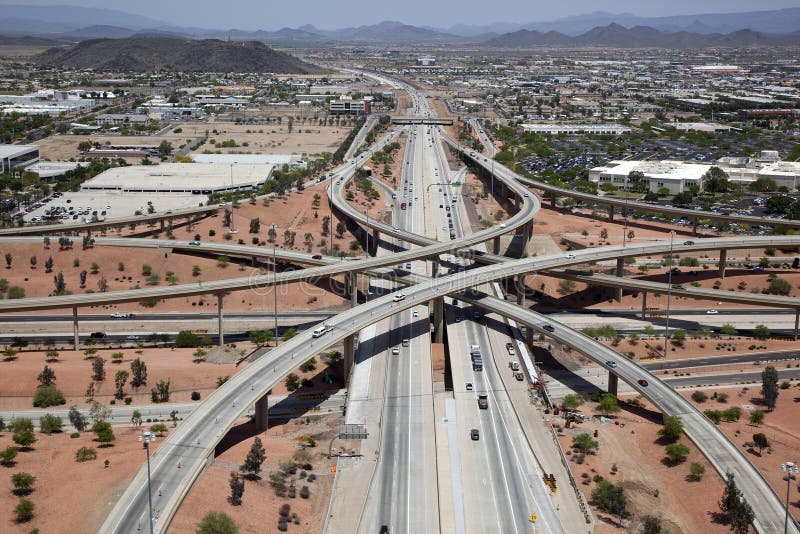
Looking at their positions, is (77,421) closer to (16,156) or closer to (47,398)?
(47,398)

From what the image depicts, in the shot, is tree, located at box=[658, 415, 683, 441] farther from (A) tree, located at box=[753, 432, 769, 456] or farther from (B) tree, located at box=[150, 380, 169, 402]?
(B) tree, located at box=[150, 380, 169, 402]

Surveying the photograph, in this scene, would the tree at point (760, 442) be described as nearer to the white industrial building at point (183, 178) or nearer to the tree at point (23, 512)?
the tree at point (23, 512)

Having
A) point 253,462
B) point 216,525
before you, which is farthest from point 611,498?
point 216,525

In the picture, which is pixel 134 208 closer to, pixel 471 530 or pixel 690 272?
pixel 690 272

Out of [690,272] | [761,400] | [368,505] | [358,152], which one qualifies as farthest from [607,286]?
[358,152]

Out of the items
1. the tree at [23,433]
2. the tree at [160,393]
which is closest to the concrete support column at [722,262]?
the tree at [160,393]

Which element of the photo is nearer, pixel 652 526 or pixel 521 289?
pixel 652 526
